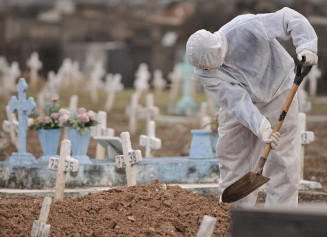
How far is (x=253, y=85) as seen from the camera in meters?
8.30

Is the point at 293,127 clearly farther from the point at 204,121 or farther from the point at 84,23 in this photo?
the point at 84,23

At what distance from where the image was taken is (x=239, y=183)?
26.7ft

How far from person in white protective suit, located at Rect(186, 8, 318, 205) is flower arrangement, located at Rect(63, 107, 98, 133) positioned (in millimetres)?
2737

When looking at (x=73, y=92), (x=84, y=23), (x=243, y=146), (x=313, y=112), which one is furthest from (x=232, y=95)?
(x=84, y=23)

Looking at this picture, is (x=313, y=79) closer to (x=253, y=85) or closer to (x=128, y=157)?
(x=128, y=157)

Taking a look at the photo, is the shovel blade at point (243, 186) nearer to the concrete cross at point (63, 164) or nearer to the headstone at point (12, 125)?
the concrete cross at point (63, 164)

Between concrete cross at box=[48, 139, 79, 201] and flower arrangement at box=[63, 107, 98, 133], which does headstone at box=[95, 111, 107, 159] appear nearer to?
flower arrangement at box=[63, 107, 98, 133]

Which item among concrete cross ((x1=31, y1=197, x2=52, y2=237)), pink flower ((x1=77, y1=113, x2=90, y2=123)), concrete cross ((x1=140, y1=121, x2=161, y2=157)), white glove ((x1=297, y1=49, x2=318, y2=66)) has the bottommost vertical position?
concrete cross ((x1=31, y1=197, x2=52, y2=237))

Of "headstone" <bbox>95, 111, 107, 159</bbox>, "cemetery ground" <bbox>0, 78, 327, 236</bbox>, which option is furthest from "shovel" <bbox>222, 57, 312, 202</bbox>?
"headstone" <bbox>95, 111, 107, 159</bbox>

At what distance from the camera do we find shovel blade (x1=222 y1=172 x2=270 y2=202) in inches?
314

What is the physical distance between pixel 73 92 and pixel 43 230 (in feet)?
75.6

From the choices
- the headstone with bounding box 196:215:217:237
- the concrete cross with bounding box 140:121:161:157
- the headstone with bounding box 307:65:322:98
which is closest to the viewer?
the headstone with bounding box 196:215:217:237

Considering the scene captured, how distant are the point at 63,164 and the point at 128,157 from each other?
545 mm

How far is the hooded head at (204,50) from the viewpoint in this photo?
310 inches
